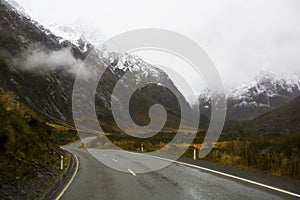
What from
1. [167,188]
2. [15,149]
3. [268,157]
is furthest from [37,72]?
[167,188]

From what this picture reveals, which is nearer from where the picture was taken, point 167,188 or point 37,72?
point 167,188

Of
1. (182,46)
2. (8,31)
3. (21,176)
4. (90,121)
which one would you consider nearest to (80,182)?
(21,176)

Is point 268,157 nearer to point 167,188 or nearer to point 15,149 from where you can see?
point 167,188

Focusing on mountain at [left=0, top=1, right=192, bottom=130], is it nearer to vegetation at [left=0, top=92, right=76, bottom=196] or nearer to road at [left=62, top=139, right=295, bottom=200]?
vegetation at [left=0, top=92, right=76, bottom=196]

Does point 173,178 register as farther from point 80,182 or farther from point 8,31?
point 8,31

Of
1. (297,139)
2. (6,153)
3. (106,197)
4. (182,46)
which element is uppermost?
(182,46)

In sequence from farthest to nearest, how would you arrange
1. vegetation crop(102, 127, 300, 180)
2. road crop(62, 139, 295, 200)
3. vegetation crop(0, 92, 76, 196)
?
vegetation crop(102, 127, 300, 180), vegetation crop(0, 92, 76, 196), road crop(62, 139, 295, 200)

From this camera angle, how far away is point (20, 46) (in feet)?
518

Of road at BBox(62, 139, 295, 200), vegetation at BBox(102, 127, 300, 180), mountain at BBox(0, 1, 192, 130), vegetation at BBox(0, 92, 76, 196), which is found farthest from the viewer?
mountain at BBox(0, 1, 192, 130)

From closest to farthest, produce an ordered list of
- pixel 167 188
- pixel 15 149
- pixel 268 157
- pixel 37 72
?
pixel 167 188 < pixel 15 149 < pixel 268 157 < pixel 37 72

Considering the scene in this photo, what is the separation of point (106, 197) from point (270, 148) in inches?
435

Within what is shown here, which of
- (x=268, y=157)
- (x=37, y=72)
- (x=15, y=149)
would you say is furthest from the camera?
(x=37, y=72)

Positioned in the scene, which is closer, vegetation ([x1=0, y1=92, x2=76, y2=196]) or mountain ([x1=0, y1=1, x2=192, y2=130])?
vegetation ([x1=0, y1=92, x2=76, y2=196])

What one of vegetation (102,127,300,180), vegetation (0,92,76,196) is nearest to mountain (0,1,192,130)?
vegetation (0,92,76,196)
